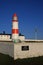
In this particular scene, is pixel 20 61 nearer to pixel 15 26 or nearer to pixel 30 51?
pixel 30 51

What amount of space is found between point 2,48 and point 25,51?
4809 millimetres

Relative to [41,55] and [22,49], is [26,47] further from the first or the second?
[41,55]

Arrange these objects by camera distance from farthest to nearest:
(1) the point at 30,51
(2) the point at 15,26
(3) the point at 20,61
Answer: (2) the point at 15,26
(1) the point at 30,51
(3) the point at 20,61

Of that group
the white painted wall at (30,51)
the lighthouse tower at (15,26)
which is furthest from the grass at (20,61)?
the lighthouse tower at (15,26)

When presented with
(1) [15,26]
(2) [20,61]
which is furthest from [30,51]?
(1) [15,26]

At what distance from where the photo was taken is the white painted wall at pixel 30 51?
91.2ft

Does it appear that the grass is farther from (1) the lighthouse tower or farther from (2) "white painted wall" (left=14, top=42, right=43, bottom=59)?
(1) the lighthouse tower

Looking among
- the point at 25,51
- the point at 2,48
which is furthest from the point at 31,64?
the point at 2,48

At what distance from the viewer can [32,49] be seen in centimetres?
2916

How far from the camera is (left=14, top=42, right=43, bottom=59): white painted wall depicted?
27.8 meters

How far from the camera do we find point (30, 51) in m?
29.0

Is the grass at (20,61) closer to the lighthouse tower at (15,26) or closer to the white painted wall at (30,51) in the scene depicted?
the white painted wall at (30,51)

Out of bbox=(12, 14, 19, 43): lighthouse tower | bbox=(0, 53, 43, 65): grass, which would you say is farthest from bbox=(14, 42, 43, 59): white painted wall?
bbox=(12, 14, 19, 43): lighthouse tower

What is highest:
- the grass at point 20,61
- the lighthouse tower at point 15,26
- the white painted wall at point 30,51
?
the lighthouse tower at point 15,26
